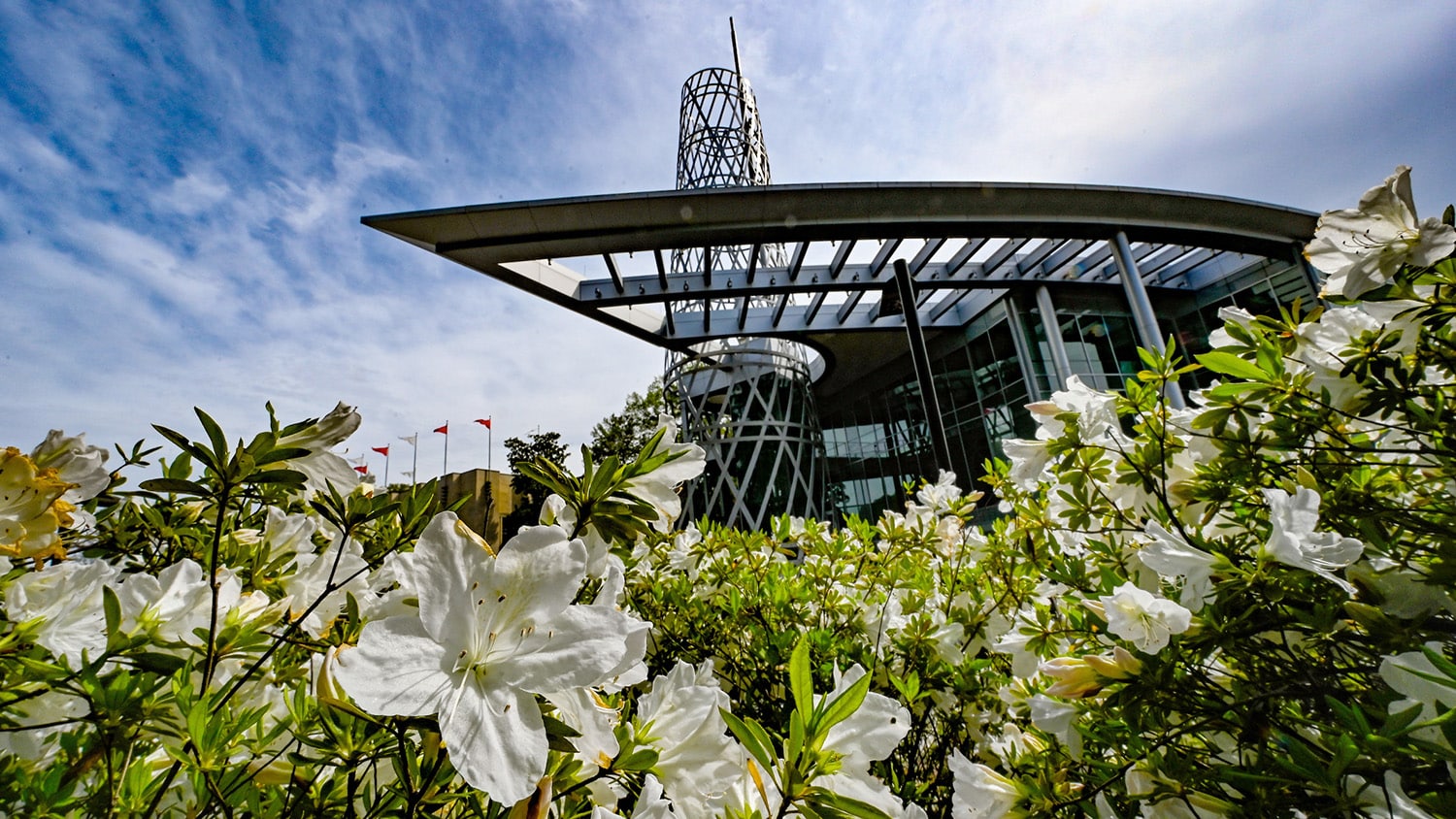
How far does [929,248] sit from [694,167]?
7608mm

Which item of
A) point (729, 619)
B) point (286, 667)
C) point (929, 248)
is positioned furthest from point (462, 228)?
point (286, 667)

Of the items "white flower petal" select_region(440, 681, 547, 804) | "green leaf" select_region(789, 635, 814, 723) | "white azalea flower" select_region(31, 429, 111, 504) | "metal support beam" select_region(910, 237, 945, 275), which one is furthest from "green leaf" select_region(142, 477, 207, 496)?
"metal support beam" select_region(910, 237, 945, 275)

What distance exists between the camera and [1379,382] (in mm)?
1013

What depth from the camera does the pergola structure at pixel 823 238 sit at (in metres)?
9.00

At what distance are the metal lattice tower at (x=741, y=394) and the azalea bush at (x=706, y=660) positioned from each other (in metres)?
12.3

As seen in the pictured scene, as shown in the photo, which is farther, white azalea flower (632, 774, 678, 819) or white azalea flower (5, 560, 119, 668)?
white azalea flower (5, 560, 119, 668)

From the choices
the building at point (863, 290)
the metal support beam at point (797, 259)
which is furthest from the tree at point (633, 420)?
the metal support beam at point (797, 259)

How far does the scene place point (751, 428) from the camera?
48.8 feet

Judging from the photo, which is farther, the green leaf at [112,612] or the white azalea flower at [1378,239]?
the white azalea flower at [1378,239]

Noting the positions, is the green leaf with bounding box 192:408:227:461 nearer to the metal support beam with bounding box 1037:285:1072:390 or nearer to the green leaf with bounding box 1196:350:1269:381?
the green leaf with bounding box 1196:350:1269:381

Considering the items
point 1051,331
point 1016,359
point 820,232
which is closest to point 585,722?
point 820,232

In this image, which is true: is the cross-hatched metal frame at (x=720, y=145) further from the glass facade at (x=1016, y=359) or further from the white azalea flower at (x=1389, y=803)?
the white azalea flower at (x=1389, y=803)

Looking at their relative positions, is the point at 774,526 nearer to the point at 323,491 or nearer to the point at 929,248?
the point at 323,491

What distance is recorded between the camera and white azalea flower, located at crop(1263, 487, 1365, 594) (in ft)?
2.69
